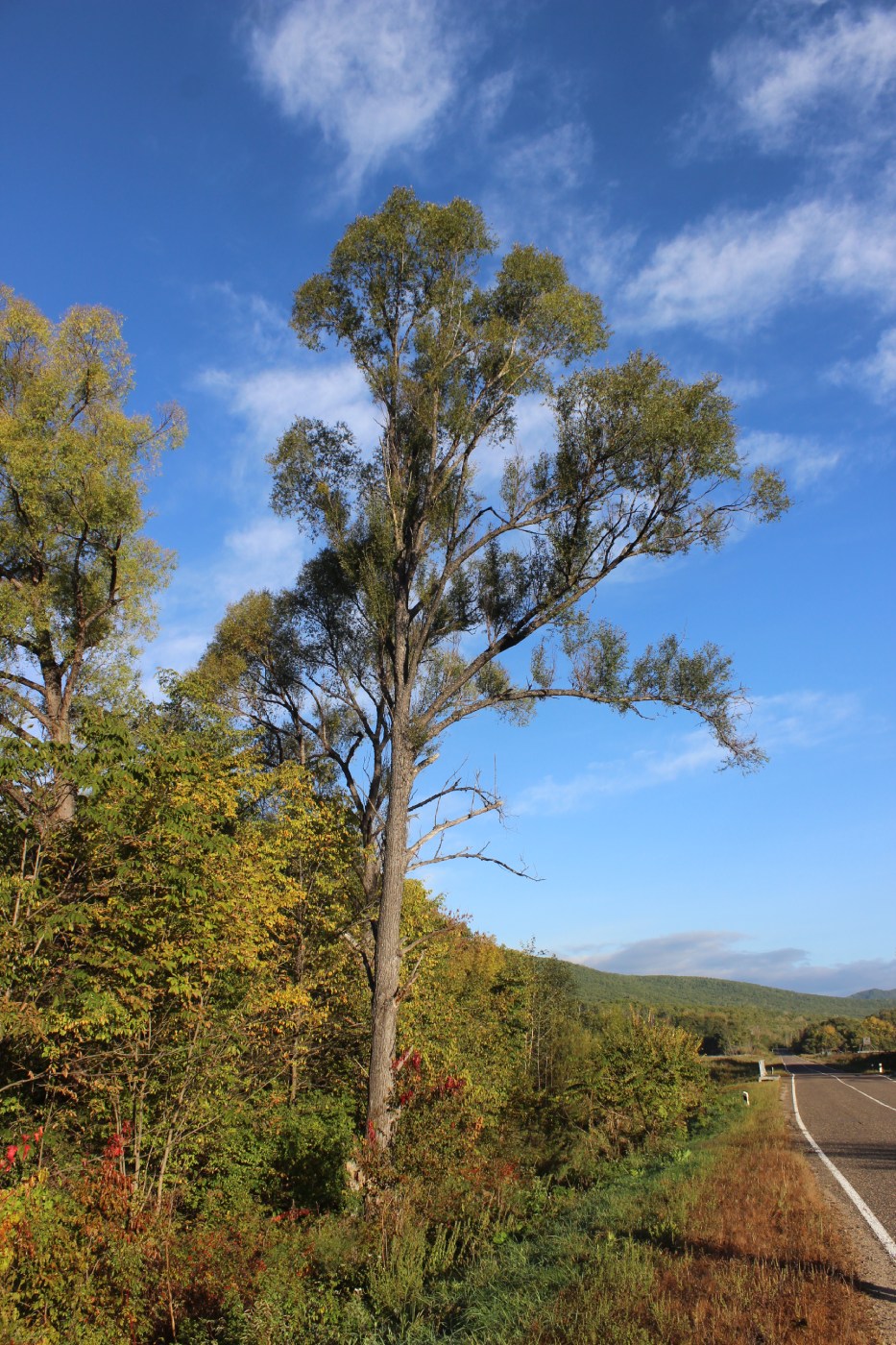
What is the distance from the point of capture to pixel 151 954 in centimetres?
830

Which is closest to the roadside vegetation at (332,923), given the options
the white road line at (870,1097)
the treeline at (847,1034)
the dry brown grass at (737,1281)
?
the dry brown grass at (737,1281)

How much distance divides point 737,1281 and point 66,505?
514 inches

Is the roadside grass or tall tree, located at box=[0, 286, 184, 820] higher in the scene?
tall tree, located at box=[0, 286, 184, 820]

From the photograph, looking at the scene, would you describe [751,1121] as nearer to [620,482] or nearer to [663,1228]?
[663,1228]

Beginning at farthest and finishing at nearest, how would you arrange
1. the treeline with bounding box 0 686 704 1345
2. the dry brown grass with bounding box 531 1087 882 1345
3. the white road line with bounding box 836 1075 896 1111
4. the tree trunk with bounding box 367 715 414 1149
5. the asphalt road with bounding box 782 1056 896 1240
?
the white road line with bounding box 836 1075 896 1111 → the tree trunk with bounding box 367 715 414 1149 → the asphalt road with bounding box 782 1056 896 1240 → the treeline with bounding box 0 686 704 1345 → the dry brown grass with bounding box 531 1087 882 1345

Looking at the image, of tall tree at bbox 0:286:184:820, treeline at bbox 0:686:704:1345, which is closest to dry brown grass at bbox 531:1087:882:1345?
treeline at bbox 0:686:704:1345

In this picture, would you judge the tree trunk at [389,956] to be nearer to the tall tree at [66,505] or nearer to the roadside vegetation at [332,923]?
the roadside vegetation at [332,923]

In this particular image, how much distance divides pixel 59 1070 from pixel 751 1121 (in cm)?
1373

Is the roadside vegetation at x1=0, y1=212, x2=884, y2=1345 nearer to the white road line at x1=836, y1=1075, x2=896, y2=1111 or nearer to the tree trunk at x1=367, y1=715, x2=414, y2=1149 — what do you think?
the tree trunk at x1=367, y1=715, x2=414, y2=1149

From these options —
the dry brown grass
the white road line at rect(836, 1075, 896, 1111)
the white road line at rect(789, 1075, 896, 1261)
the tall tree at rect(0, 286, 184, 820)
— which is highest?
the tall tree at rect(0, 286, 184, 820)

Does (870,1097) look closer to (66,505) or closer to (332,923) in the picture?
(332,923)

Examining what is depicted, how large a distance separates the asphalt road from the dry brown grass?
2.54ft

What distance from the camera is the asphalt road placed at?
8.38 meters

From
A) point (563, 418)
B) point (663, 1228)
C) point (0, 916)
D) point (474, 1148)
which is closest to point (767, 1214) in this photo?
point (663, 1228)
